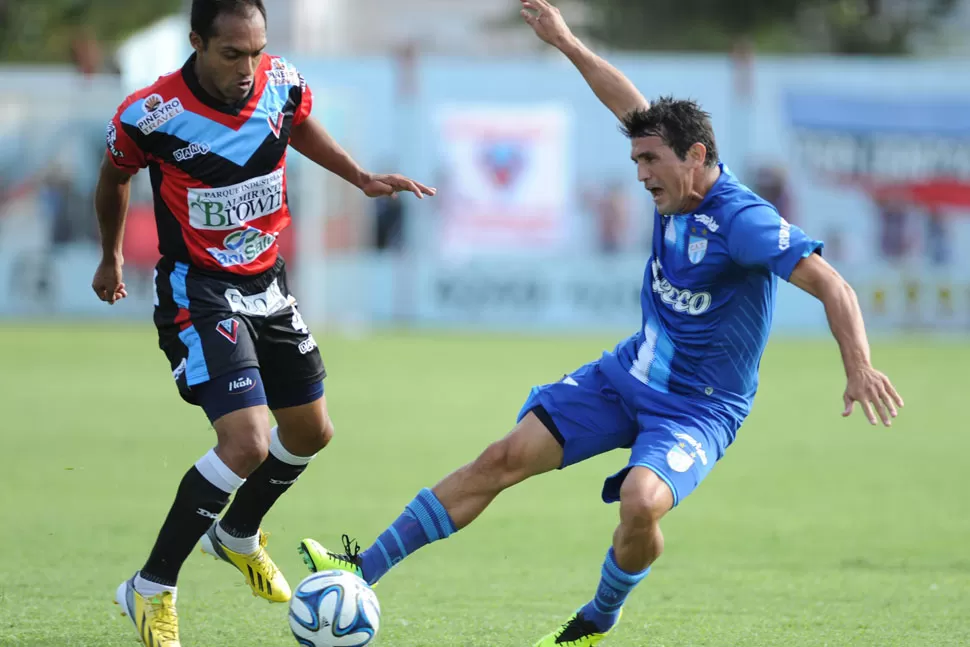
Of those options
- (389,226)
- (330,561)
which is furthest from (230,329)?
(389,226)

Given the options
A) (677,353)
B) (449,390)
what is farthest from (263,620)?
(449,390)

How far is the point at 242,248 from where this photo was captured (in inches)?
214

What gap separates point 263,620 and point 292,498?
3.02 m

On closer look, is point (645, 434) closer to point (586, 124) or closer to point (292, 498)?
point (292, 498)

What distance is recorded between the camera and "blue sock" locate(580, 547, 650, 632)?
4.96 metres

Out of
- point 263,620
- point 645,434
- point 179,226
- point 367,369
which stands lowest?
point 367,369

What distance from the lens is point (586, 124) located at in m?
22.9

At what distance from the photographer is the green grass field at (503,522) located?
5.49 meters

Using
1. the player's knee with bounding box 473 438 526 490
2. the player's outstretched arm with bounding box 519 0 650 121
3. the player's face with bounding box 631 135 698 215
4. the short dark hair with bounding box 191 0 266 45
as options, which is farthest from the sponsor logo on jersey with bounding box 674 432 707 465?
the short dark hair with bounding box 191 0 266 45

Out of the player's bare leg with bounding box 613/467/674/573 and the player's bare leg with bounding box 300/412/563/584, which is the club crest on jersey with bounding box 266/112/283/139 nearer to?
the player's bare leg with bounding box 300/412/563/584

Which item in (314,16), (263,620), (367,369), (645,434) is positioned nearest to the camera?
(645,434)

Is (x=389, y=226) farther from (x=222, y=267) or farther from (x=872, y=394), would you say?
(x=872, y=394)

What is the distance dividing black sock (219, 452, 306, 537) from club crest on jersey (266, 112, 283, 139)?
1404 mm

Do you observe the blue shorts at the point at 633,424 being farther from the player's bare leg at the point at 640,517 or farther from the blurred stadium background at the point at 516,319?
the blurred stadium background at the point at 516,319
